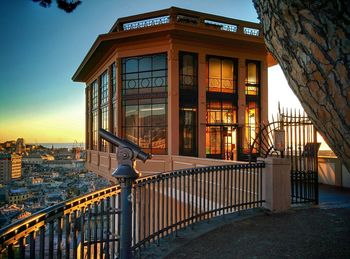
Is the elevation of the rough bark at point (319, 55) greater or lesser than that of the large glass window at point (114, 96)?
lesser

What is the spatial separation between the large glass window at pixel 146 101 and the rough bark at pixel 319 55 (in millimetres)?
15499

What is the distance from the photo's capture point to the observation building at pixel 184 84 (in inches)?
704

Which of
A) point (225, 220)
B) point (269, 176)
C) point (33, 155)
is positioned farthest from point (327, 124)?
point (33, 155)

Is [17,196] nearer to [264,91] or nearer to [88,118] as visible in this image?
[264,91]

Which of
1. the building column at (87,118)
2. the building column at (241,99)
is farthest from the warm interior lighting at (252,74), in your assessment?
the building column at (87,118)

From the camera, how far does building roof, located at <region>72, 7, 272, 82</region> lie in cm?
1739

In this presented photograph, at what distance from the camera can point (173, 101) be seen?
17891 mm

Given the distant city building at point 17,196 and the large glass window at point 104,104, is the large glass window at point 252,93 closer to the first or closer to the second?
the large glass window at point 104,104

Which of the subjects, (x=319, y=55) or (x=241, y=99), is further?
(x=241, y=99)

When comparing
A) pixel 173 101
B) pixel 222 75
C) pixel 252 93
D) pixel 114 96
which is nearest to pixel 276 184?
pixel 173 101

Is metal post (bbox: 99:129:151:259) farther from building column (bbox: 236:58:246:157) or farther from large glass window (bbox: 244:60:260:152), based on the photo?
large glass window (bbox: 244:60:260:152)

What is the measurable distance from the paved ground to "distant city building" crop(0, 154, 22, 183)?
8.59 metres

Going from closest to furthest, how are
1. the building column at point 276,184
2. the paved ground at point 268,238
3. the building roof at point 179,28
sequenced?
the paved ground at point 268,238
the building column at point 276,184
the building roof at point 179,28

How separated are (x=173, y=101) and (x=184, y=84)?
154 cm
